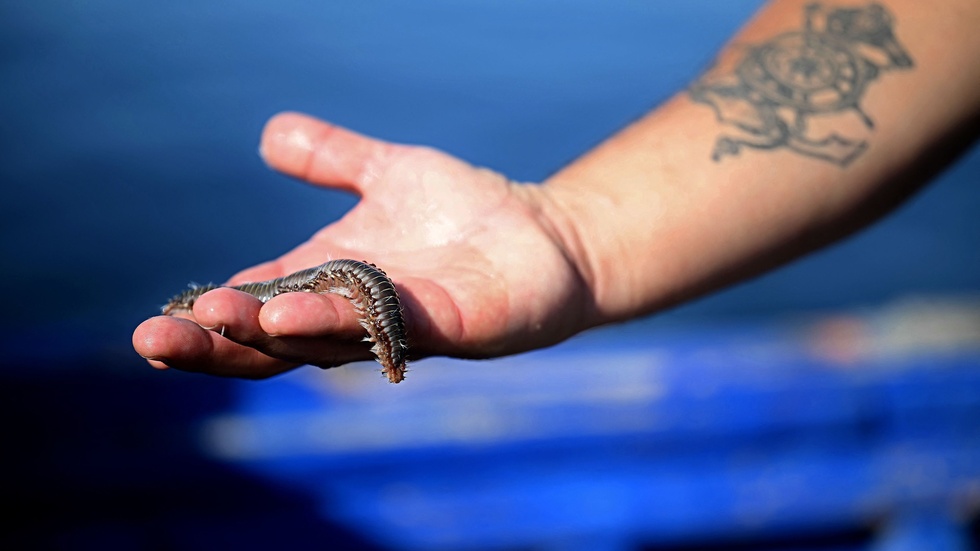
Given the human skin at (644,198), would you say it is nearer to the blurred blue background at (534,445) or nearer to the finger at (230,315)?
the finger at (230,315)

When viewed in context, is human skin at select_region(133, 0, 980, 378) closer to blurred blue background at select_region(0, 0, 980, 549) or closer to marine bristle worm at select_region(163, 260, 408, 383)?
marine bristle worm at select_region(163, 260, 408, 383)

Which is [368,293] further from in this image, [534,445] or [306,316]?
[534,445]

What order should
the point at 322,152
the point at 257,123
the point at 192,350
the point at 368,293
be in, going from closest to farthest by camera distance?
the point at 192,350, the point at 368,293, the point at 322,152, the point at 257,123

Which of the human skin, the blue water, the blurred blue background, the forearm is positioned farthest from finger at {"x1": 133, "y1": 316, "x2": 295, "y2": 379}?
the blue water

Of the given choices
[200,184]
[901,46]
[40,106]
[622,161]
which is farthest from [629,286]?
[40,106]

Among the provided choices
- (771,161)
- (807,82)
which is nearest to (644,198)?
(771,161)

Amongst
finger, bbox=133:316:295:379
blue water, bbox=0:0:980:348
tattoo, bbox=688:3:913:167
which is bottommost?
finger, bbox=133:316:295:379

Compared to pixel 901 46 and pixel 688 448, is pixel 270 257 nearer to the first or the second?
pixel 688 448

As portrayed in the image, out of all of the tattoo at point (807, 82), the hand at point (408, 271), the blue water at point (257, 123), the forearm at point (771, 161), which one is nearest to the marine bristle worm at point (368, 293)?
the hand at point (408, 271)
